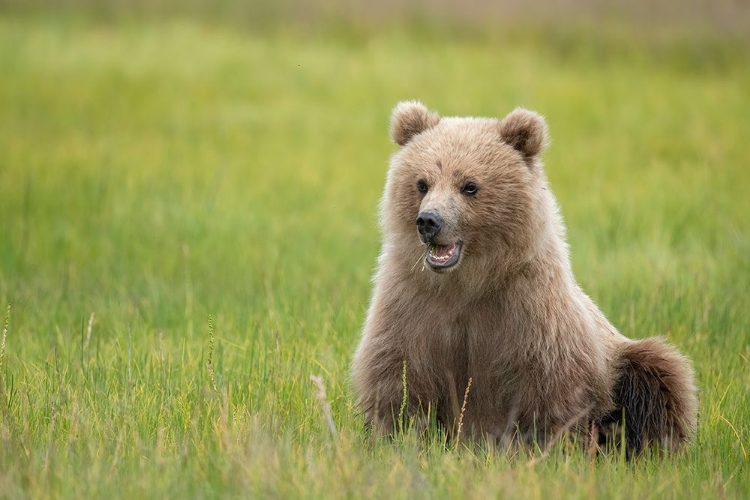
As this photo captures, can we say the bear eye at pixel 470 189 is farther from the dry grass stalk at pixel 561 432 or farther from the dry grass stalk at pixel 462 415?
the dry grass stalk at pixel 561 432

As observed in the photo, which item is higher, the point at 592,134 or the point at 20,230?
the point at 592,134

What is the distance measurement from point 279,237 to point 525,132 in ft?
15.0

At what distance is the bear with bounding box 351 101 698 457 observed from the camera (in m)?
4.86

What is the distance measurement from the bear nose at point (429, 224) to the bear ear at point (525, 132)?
67 cm

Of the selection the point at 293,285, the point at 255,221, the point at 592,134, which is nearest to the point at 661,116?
the point at 592,134

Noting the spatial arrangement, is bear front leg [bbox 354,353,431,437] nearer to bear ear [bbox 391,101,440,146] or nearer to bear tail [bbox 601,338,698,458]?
bear tail [bbox 601,338,698,458]

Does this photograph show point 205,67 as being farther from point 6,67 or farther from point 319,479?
point 319,479

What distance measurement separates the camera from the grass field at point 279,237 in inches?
167

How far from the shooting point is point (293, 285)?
25.7 feet

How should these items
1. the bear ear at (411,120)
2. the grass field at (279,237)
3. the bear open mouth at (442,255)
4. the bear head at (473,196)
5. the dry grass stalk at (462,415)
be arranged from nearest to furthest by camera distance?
1. the grass field at (279,237)
2. the dry grass stalk at (462,415)
3. the bear open mouth at (442,255)
4. the bear head at (473,196)
5. the bear ear at (411,120)

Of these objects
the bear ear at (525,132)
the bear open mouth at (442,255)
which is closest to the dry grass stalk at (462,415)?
the bear open mouth at (442,255)

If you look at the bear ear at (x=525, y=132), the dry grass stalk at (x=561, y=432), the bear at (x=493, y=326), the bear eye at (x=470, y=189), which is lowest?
the dry grass stalk at (x=561, y=432)

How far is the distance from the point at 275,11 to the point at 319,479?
15.3 meters

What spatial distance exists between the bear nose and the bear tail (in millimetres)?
1188
